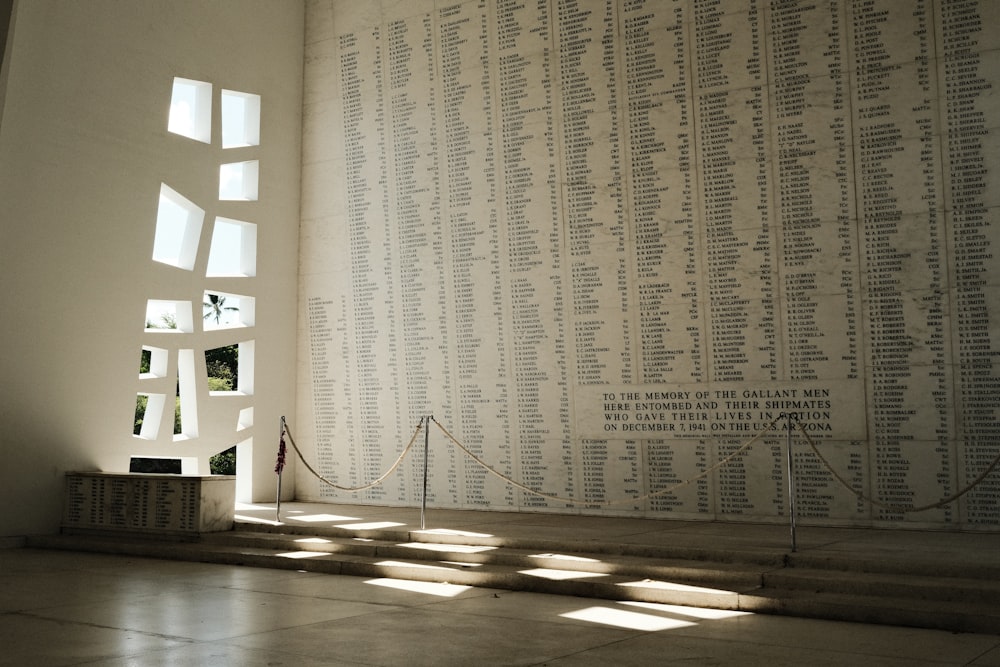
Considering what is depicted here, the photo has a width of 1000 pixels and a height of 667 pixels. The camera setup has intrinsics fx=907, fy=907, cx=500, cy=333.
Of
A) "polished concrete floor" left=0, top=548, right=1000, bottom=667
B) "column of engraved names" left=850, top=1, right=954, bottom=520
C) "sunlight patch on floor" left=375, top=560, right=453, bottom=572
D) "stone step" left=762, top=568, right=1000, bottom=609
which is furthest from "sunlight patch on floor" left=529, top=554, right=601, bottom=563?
"column of engraved names" left=850, top=1, right=954, bottom=520

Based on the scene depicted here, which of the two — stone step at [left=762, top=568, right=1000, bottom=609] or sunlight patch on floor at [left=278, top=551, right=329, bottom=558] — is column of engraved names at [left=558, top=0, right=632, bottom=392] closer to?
sunlight patch on floor at [left=278, top=551, right=329, bottom=558]

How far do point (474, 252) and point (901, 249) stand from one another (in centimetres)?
429

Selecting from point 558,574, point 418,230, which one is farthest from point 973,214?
point 418,230

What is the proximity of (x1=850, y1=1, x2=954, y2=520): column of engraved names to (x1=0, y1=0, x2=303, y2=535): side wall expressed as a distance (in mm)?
6680

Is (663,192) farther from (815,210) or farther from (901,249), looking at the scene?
(901,249)

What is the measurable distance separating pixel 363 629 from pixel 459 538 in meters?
2.46

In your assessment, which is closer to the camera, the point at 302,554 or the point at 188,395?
the point at 302,554

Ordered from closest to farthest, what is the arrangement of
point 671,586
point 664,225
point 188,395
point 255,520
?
point 671,586, point 255,520, point 664,225, point 188,395

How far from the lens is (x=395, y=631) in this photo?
4.88 meters

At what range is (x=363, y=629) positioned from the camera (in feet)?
16.1

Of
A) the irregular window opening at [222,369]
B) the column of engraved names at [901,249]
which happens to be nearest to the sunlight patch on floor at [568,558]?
the column of engraved names at [901,249]

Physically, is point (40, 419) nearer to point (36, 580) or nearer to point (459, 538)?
point (36, 580)

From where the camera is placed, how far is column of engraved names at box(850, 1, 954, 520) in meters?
7.55

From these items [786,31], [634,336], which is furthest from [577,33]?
[634,336]
